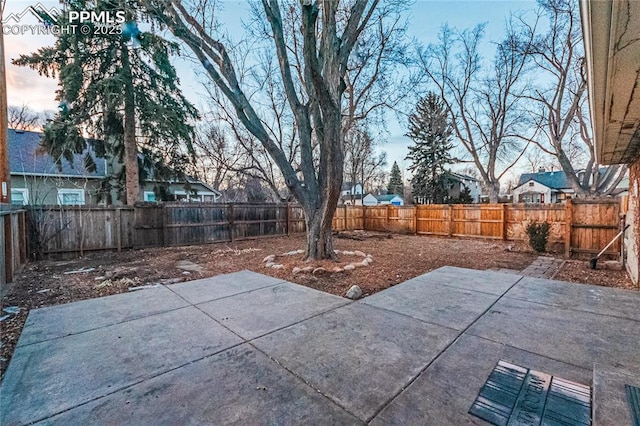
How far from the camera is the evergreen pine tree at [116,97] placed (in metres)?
8.84

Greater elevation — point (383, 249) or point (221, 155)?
point (221, 155)

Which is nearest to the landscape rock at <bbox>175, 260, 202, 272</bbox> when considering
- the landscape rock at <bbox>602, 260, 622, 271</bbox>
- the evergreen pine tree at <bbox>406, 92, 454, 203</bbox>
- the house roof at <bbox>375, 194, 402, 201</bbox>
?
the landscape rock at <bbox>602, 260, 622, 271</bbox>

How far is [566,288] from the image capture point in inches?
167

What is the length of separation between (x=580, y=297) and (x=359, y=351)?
3.49 m

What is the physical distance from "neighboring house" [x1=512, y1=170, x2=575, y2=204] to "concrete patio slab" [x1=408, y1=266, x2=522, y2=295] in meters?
29.8

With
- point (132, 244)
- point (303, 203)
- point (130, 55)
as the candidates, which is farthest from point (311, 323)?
point (130, 55)

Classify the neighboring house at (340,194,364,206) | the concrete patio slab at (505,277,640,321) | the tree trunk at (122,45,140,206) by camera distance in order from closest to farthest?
the concrete patio slab at (505,277,640,321)
the tree trunk at (122,45,140,206)
the neighboring house at (340,194,364,206)

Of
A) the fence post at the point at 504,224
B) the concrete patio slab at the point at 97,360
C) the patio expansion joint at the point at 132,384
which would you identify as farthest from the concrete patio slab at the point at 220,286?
the fence post at the point at 504,224

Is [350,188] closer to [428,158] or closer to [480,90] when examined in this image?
[428,158]

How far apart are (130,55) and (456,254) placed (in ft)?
40.1

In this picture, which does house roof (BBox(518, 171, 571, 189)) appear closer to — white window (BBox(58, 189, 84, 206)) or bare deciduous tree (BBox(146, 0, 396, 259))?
bare deciduous tree (BBox(146, 0, 396, 259))

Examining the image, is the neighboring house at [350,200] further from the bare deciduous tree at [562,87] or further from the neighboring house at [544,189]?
the neighboring house at [544,189]

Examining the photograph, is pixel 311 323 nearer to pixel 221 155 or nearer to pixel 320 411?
pixel 320 411

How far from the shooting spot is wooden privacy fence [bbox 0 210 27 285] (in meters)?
4.41
